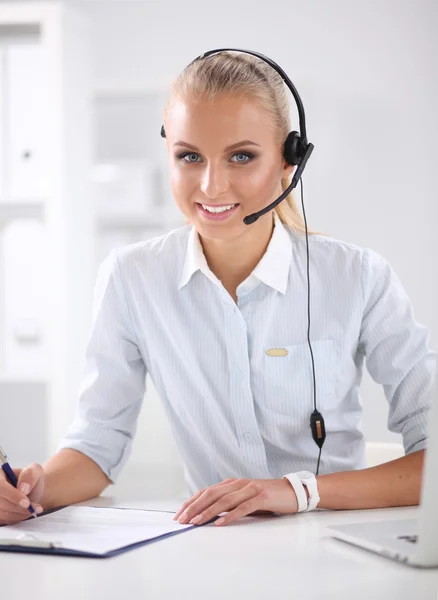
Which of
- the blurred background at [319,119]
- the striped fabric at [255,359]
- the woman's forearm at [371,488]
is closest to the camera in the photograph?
the woman's forearm at [371,488]

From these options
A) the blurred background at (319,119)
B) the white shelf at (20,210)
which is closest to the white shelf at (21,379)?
the white shelf at (20,210)

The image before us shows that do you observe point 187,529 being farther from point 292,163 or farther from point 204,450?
point 292,163

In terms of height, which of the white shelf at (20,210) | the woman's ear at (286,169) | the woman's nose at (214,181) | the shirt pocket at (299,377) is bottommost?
the shirt pocket at (299,377)

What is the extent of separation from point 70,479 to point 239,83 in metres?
0.70

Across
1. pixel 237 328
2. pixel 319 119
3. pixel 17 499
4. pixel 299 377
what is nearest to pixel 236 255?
pixel 237 328

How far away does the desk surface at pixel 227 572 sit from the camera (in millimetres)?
801

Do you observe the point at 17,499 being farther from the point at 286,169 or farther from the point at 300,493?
the point at 286,169

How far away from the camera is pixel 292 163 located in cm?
145

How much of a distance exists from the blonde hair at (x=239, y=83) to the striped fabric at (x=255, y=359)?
240 millimetres

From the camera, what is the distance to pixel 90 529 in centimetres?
109

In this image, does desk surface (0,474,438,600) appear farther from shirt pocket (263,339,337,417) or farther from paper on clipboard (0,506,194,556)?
shirt pocket (263,339,337,417)

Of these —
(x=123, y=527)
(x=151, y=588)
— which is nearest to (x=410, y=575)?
(x=151, y=588)

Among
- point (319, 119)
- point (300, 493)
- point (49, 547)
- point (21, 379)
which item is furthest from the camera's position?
point (319, 119)

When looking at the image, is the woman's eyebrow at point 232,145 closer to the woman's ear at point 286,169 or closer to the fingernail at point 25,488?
the woman's ear at point 286,169
